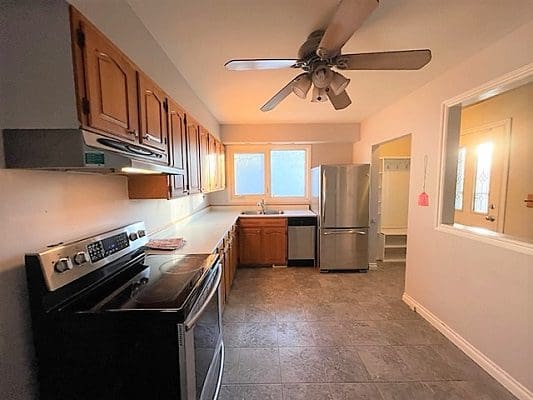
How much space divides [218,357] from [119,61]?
1.87 meters

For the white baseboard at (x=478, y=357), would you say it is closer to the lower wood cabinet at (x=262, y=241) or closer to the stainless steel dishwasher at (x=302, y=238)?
the stainless steel dishwasher at (x=302, y=238)

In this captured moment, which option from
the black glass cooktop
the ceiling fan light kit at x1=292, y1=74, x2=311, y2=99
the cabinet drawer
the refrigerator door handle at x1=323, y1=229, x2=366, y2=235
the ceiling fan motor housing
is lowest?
the refrigerator door handle at x1=323, y1=229, x2=366, y2=235

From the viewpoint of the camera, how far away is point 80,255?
1.25m

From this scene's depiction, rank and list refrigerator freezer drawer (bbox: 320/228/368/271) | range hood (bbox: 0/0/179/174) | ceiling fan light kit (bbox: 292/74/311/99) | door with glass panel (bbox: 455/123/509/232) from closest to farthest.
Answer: range hood (bbox: 0/0/179/174) < ceiling fan light kit (bbox: 292/74/311/99) < door with glass panel (bbox: 455/123/509/232) < refrigerator freezer drawer (bbox: 320/228/368/271)

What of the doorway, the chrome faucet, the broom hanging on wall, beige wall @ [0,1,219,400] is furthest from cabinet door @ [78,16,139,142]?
the doorway

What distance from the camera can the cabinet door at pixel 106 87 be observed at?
1041 mm

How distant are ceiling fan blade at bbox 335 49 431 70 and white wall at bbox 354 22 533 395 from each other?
0.77m

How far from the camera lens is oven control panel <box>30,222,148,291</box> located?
1085 millimetres

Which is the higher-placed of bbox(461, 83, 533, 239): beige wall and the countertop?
bbox(461, 83, 533, 239): beige wall

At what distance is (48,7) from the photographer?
37.6 inches

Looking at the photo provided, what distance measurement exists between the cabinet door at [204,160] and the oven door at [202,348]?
4.81ft

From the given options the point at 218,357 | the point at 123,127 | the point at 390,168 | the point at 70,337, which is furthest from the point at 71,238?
the point at 390,168

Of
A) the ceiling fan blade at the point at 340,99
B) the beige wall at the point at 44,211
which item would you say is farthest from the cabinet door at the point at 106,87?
the ceiling fan blade at the point at 340,99

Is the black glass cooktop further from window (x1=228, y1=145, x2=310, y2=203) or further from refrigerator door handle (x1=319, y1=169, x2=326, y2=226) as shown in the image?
window (x1=228, y1=145, x2=310, y2=203)
